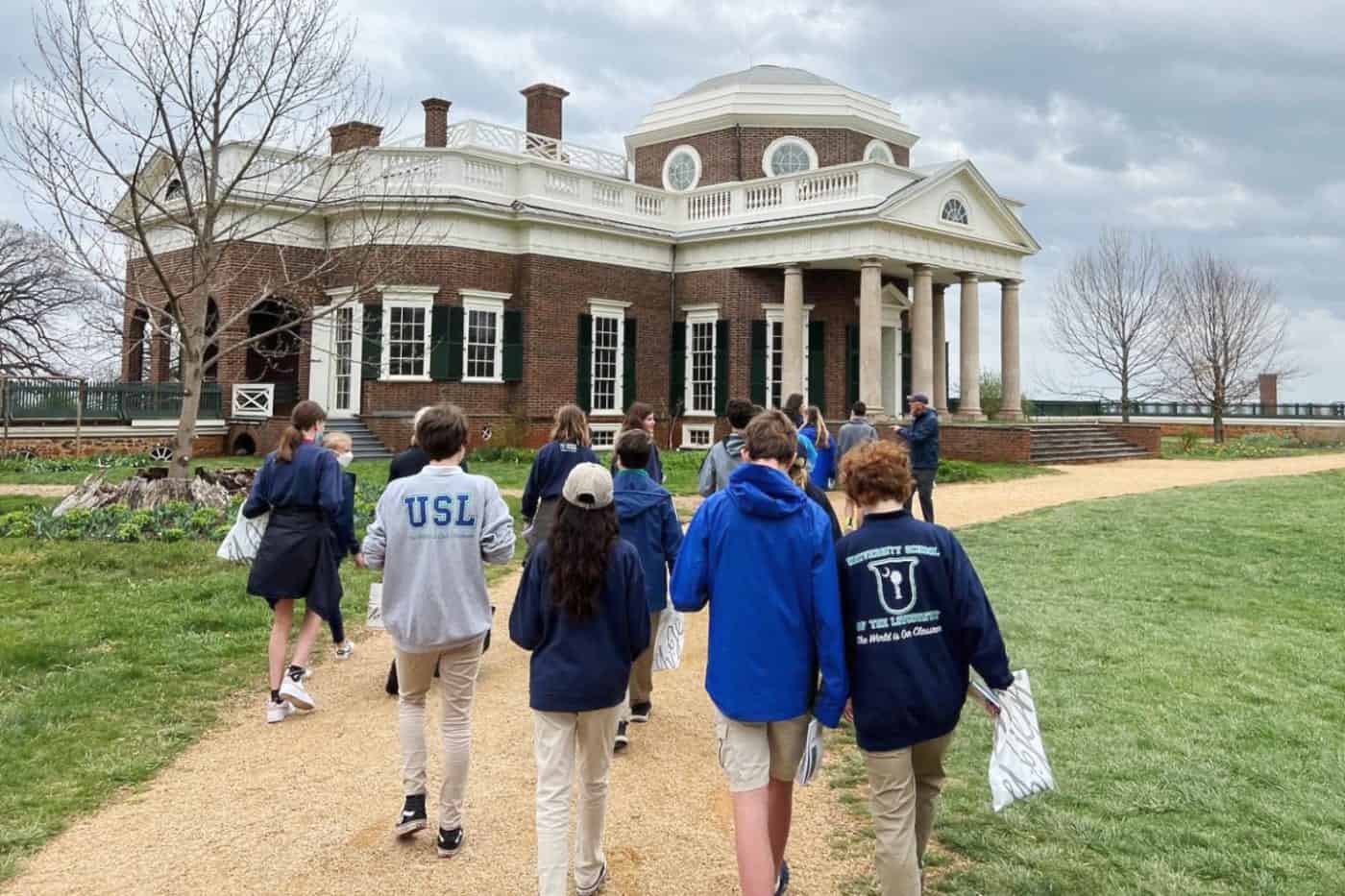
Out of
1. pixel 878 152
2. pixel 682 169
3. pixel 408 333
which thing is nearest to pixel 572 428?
pixel 408 333

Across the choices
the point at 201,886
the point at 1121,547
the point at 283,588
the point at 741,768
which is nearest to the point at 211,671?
the point at 283,588

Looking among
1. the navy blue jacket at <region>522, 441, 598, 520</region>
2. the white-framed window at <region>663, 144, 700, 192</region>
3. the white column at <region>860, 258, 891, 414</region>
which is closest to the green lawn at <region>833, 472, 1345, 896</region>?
the navy blue jacket at <region>522, 441, 598, 520</region>

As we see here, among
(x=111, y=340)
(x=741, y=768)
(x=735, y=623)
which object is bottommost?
(x=741, y=768)

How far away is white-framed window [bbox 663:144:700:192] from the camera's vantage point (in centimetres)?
2770

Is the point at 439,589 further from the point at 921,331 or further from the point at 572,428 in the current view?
the point at 921,331

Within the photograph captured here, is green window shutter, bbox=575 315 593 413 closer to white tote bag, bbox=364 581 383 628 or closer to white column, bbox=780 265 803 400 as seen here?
white column, bbox=780 265 803 400

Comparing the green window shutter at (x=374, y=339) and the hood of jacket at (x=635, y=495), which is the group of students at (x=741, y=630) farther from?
the green window shutter at (x=374, y=339)

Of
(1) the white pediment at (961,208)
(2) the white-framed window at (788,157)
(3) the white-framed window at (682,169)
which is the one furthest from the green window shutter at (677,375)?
(1) the white pediment at (961,208)

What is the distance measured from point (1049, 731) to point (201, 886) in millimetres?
4242

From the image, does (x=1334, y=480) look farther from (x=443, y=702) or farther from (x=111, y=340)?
(x=111, y=340)

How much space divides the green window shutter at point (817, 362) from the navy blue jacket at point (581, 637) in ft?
70.1

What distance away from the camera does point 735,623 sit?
10.8 ft

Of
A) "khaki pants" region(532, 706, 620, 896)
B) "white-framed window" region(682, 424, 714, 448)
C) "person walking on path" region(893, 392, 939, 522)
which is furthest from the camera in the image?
"white-framed window" region(682, 424, 714, 448)

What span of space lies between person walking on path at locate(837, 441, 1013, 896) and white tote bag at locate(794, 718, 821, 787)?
0.14 m
